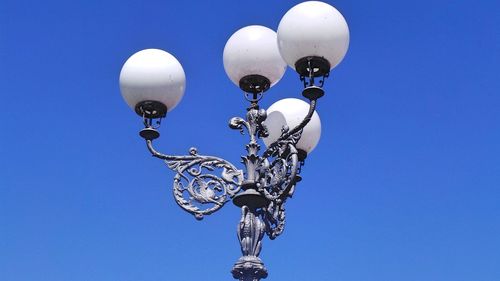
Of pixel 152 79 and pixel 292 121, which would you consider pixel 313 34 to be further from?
pixel 292 121

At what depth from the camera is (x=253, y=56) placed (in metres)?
8.27

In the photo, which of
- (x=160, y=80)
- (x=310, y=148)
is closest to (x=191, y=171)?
(x=160, y=80)

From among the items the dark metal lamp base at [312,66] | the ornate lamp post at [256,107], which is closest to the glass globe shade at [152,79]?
the ornate lamp post at [256,107]

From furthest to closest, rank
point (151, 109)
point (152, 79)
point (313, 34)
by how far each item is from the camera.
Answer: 1. point (151, 109)
2. point (152, 79)
3. point (313, 34)

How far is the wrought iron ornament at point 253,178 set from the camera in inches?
293

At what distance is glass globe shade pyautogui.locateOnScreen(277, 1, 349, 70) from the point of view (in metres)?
7.47

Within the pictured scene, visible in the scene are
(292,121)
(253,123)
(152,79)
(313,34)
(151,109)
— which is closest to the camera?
(313,34)

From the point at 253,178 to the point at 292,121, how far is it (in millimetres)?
1612

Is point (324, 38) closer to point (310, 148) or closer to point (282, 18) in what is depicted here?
point (282, 18)

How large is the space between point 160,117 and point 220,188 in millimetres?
1023

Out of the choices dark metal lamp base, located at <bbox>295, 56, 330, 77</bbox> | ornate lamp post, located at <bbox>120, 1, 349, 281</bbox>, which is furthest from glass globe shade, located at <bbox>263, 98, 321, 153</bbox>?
dark metal lamp base, located at <bbox>295, 56, 330, 77</bbox>

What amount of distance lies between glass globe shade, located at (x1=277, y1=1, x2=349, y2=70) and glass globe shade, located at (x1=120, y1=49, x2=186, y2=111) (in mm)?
1193

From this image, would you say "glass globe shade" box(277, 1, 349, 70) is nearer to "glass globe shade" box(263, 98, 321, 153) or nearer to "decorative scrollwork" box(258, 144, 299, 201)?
"decorative scrollwork" box(258, 144, 299, 201)

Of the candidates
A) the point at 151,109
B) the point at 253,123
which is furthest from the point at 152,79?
the point at 253,123
